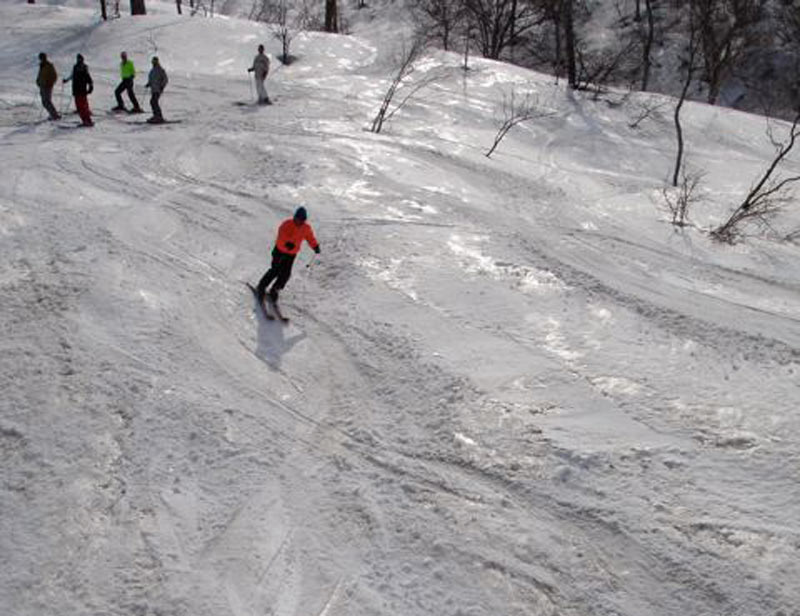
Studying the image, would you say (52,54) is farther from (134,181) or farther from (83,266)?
(83,266)

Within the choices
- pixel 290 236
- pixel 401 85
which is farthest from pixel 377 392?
pixel 401 85

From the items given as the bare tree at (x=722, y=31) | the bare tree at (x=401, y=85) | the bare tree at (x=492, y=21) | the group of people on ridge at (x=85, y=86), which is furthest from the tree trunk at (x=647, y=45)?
the group of people on ridge at (x=85, y=86)

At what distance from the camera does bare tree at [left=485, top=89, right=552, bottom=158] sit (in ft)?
56.3

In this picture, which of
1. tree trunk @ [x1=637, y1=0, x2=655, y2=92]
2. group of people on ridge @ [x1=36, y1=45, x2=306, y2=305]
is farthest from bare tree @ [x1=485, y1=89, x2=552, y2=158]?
tree trunk @ [x1=637, y1=0, x2=655, y2=92]

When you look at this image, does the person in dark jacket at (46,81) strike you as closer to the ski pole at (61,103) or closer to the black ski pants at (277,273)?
the ski pole at (61,103)

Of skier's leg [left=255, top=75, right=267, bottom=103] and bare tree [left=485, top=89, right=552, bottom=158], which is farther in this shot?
bare tree [left=485, top=89, right=552, bottom=158]

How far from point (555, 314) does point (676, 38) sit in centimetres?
3242

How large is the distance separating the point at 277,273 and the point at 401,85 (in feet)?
40.4

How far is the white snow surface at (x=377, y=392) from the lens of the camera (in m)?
5.34

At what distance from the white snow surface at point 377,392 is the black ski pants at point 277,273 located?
0.36 metres

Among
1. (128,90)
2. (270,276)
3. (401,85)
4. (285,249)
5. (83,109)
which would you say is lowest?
(270,276)

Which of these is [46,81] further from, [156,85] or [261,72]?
[261,72]

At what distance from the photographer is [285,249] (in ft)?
27.9

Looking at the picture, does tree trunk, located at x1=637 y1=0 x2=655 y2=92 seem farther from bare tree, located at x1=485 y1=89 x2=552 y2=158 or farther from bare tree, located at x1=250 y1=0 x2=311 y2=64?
bare tree, located at x1=250 y1=0 x2=311 y2=64
